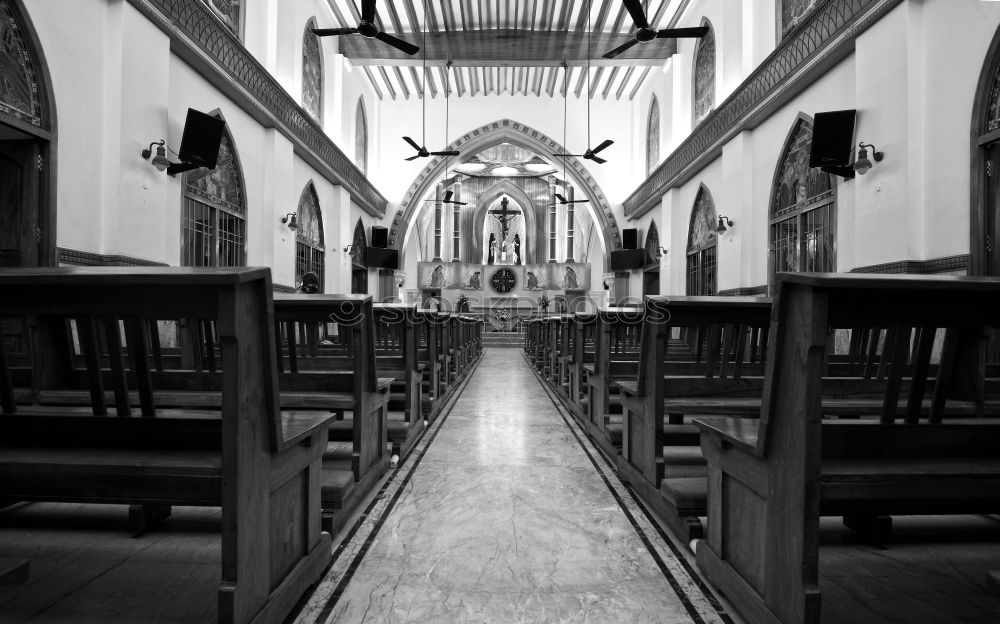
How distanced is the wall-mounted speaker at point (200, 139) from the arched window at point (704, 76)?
7.94 meters

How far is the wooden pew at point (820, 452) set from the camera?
1201mm

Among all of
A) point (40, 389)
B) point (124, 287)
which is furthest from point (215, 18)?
point (124, 287)

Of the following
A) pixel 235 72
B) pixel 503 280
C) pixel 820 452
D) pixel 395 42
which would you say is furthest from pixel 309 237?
pixel 820 452

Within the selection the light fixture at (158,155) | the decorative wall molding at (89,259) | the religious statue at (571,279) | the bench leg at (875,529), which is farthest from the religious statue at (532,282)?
the bench leg at (875,529)

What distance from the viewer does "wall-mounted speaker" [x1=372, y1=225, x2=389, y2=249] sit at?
48.9 feet

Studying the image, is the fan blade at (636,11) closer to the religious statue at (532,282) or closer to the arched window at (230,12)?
the arched window at (230,12)

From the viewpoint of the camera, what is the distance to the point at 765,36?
7.68 meters

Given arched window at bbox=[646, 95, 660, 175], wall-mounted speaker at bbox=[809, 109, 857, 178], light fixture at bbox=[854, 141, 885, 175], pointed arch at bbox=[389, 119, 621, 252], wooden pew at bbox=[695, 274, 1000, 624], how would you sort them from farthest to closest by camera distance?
1. pointed arch at bbox=[389, 119, 621, 252]
2. arched window at bbox=[646, 95, 660, 175]
3. wall-mounted speaker at bbox=[809, 109, 857, 178]
4. light fixture at bbox=[854, 141, 885, 175]
5. wooden pew at bbox=[695, 274, 1000, 624]

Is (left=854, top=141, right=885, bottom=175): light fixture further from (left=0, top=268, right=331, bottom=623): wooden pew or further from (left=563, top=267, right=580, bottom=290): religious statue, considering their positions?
(left=563, top=267, right=580, bottom=290): religious statue

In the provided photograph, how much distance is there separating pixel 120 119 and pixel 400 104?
38.3 feet

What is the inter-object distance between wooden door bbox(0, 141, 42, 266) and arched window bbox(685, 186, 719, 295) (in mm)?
8886

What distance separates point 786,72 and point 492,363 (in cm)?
612

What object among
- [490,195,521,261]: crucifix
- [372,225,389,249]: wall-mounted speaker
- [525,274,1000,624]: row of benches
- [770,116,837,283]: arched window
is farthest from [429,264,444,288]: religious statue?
[525,274,1000,624]: row of benches

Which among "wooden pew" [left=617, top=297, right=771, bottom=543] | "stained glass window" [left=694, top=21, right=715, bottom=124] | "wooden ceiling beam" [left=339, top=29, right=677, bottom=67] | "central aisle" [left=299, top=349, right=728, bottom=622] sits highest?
"wooden ceiling beam" [left=339, top=29, right=677, bottom=67]
